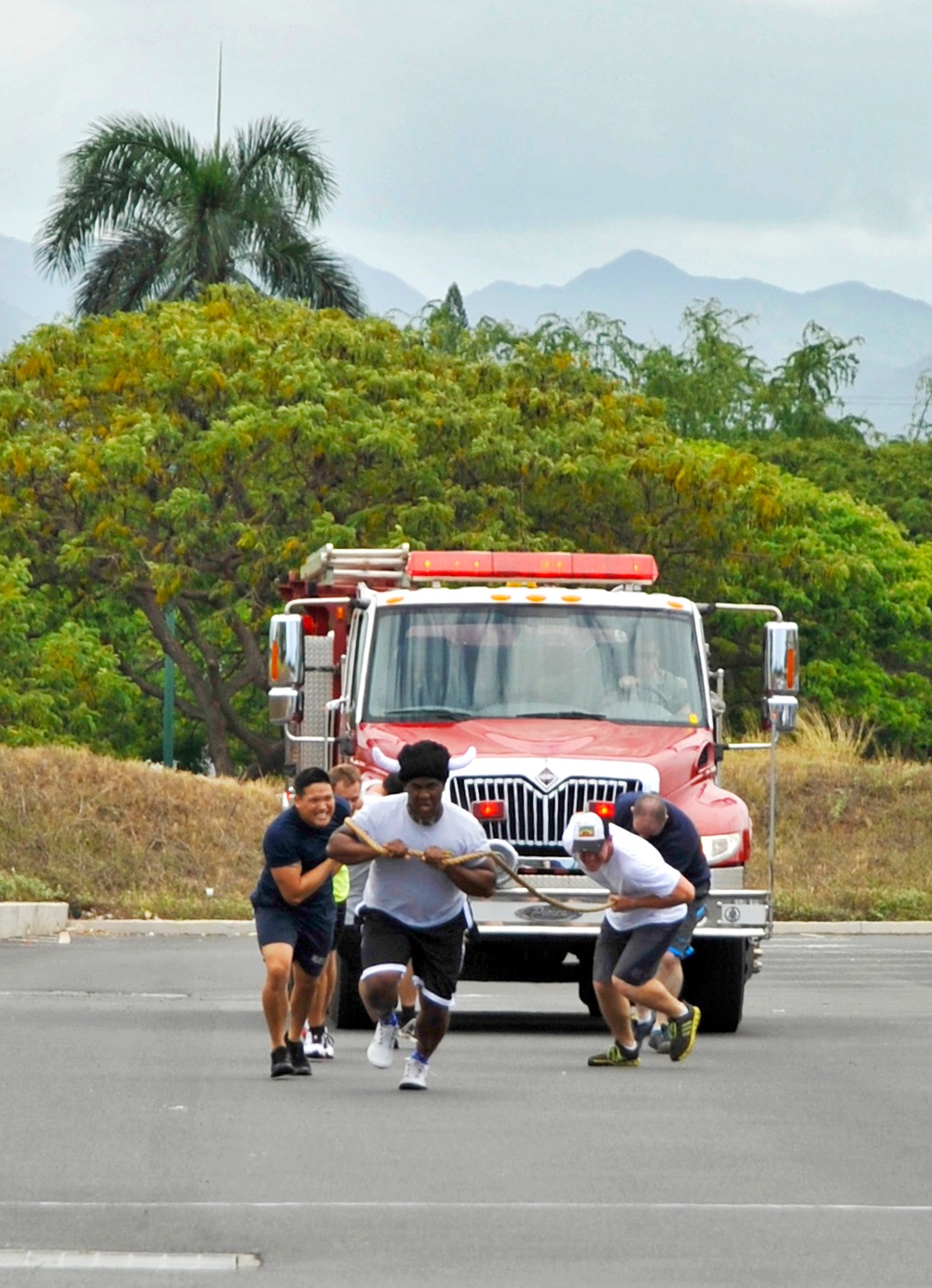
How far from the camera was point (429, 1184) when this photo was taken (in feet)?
30.6

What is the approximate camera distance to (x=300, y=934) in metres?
13.2

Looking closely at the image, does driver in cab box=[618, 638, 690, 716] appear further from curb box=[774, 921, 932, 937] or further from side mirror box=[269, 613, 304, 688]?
curb box=[774, 921, 932, 937]

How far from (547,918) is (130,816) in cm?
1791

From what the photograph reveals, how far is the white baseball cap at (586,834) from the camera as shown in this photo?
13.5 m

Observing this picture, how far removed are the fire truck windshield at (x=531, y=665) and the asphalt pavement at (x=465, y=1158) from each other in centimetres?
213

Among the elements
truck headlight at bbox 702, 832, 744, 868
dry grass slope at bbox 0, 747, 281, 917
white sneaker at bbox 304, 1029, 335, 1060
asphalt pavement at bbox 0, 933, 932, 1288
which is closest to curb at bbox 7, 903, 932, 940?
dry grass slope at bbox 0, 747, 281, 917

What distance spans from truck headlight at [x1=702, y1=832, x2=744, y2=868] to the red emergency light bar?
2883 millimetres

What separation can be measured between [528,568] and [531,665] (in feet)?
4.45

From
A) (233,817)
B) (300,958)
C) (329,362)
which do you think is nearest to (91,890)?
(233,817)

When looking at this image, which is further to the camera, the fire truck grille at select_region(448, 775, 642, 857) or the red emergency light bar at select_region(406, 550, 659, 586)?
the red emergency light bar at select_region(406, 550, 659, 586)

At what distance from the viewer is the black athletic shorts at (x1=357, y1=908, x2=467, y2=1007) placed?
1241 cm

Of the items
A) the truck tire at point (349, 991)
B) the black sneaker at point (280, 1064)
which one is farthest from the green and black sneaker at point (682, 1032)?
the truck tire at point (349, 991)

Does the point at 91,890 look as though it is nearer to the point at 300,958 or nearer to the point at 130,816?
the point at 130,816

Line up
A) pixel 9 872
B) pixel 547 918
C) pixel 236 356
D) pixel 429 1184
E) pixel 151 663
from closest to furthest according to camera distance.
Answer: pixel 429 1184, pixel 547 918, pixel 9 872, pixel 236 356, pixel 151 663
